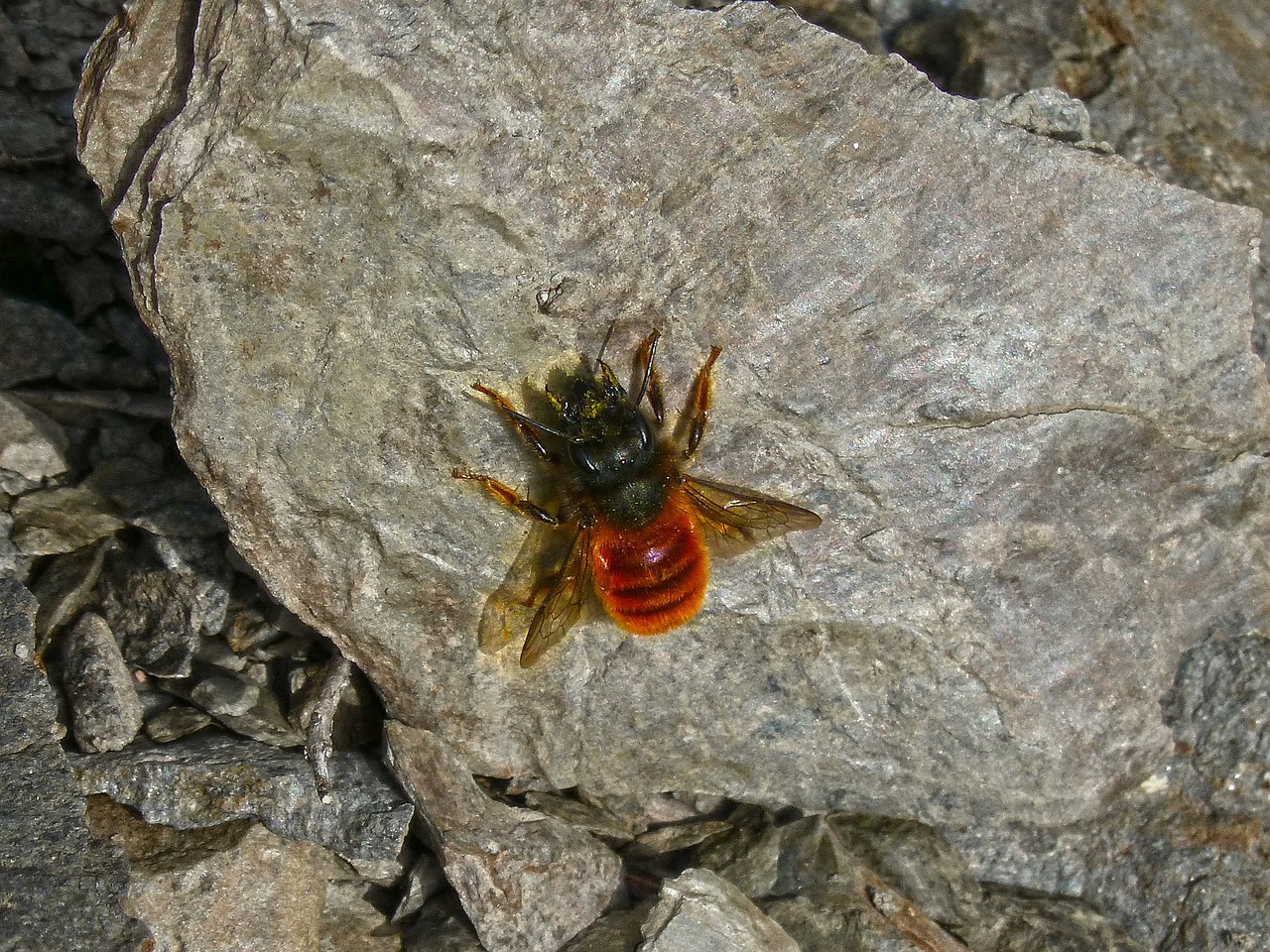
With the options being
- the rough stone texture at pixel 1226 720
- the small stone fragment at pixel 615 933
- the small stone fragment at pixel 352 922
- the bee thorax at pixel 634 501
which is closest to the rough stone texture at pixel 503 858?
the small stone fragment at pixel 615 933

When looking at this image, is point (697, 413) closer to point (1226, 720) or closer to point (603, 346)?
point (603, 346)

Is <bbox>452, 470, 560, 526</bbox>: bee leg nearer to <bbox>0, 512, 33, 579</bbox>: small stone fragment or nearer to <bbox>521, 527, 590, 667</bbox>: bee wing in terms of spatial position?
<bbox>521, 527, 590, 667</bbox>: bee wing

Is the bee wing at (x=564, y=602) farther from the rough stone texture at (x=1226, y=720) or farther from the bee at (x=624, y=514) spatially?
the rough stone texture at (x=1226, y=720)

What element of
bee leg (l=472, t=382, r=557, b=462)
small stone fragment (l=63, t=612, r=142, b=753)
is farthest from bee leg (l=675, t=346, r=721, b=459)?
small stone fragment (l=63, t=612, r=142, b=753)

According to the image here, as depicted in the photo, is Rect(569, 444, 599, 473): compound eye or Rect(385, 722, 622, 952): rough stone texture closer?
Rect(569, 444, 599, 473): compound eye

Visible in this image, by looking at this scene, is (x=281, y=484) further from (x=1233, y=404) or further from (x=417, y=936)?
(x=1233, y=404)

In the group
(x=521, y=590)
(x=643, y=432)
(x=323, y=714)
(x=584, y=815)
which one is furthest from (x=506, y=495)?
(x=584, y=815)
